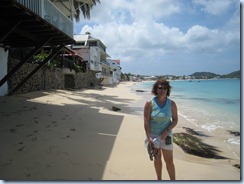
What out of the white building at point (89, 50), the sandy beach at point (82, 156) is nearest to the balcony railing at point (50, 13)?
the sandy beach at point (82, 156)

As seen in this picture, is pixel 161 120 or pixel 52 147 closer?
pixel 161 120

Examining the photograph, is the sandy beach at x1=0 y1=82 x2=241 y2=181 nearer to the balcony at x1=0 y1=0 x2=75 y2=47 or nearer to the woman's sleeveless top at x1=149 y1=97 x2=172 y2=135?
the woman's sleeveless top at x1=149 y1=97 x2=172 y2=135

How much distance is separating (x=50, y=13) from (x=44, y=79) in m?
9.64

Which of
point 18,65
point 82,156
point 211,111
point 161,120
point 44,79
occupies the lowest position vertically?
point 211,111

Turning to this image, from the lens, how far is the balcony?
691 centimetres

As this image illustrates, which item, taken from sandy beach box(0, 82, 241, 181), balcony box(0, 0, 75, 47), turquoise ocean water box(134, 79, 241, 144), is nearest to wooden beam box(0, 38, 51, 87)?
balcony box(0, 0, 75, 47)

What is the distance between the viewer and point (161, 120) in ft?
9.93

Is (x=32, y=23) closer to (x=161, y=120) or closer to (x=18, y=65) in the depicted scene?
(x=18, y=65)

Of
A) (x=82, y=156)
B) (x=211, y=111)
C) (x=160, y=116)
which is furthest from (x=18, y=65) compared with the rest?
(x=211, y=111)

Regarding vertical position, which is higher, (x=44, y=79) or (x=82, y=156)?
(x=44, y=79)

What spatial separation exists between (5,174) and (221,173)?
3396mm

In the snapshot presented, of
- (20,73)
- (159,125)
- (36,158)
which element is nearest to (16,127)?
(36,158)

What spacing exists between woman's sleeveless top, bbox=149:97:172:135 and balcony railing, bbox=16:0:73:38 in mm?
5697

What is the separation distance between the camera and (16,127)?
19.4 ft
